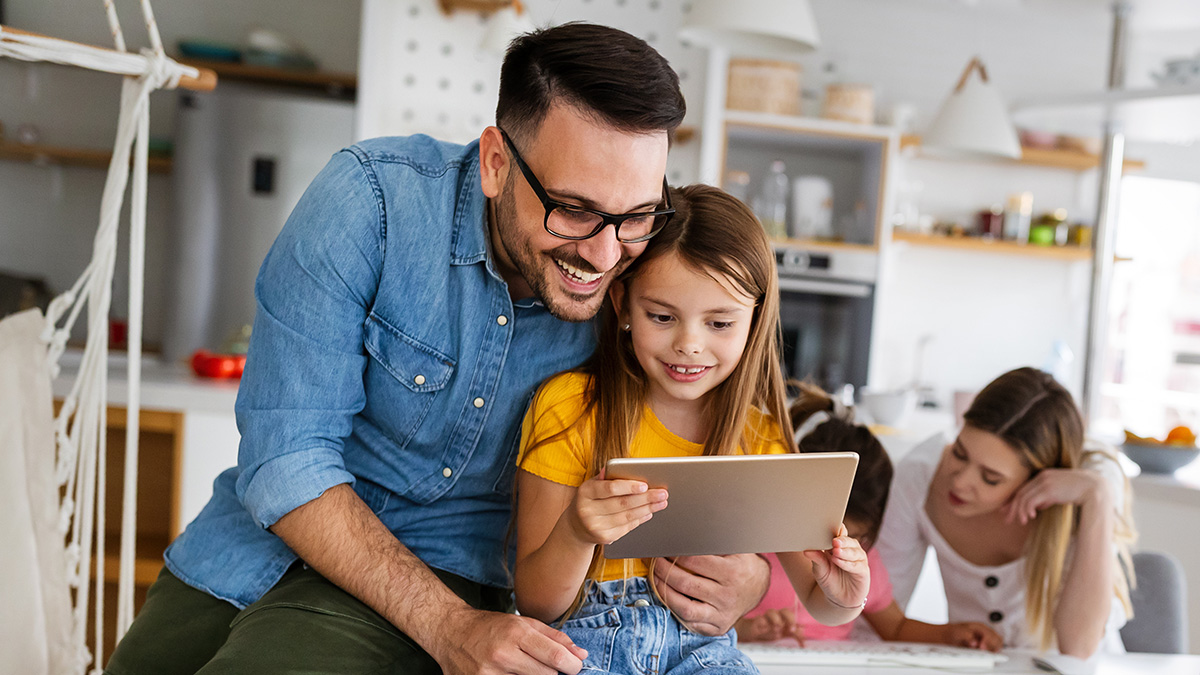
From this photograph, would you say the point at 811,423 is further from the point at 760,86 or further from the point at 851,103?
the point at 851,103

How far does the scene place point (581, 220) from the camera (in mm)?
1149

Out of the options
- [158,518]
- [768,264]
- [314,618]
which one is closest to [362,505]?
[314,618]

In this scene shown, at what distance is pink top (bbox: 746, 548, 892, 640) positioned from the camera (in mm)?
1775

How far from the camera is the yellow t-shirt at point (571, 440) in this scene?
3.98ft

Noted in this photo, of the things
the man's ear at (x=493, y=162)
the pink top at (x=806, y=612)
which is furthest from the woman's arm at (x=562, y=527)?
the pink top at (x=806, y=612)

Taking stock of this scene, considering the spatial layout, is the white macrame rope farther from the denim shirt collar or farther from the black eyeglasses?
the black eyeglasses

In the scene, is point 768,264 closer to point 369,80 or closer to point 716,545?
point 716,545

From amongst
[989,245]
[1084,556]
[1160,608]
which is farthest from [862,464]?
[989,245]

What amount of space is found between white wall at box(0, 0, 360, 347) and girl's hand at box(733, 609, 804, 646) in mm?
3463

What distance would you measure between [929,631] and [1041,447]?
0.41 m

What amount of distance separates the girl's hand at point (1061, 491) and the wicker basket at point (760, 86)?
8.90 feet

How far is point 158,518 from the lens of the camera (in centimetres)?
274

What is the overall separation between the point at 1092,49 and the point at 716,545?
4.99 meters

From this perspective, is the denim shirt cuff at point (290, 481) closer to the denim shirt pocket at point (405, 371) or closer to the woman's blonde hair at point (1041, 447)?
the denim shirt pocket at point (405, 371)
